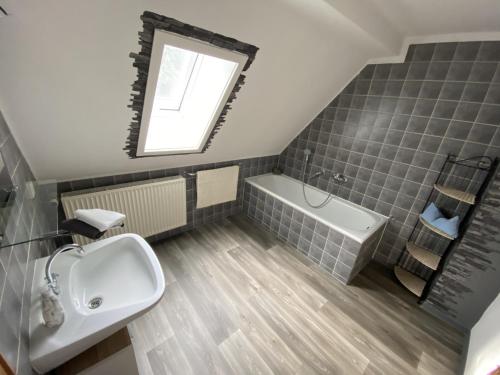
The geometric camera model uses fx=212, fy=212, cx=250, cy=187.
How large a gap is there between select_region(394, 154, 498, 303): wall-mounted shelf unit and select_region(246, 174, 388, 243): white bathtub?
40 centimetres

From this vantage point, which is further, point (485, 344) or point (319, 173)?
point (319, 173)

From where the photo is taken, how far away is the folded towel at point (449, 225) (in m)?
1.66

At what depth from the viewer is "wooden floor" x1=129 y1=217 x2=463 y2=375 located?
1425 mm

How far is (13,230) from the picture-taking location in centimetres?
76

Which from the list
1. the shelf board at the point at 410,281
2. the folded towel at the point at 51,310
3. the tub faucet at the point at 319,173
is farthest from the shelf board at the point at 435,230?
the folded towel at the point at 51,310

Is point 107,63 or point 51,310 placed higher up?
point 107,63

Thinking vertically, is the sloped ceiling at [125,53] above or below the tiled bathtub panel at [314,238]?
above

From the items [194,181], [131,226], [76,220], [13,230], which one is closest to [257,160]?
[194,181]

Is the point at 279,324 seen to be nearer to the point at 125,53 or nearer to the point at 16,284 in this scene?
the point at 16,284

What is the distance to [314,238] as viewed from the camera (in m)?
Result: 2.25

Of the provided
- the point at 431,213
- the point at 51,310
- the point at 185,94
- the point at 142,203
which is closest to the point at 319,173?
the point at 431,213

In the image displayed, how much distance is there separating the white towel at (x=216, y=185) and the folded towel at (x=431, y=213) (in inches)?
77.2

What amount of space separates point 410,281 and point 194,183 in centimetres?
247

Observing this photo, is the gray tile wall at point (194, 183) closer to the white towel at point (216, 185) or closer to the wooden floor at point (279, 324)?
the white towel at point (216, 185)
